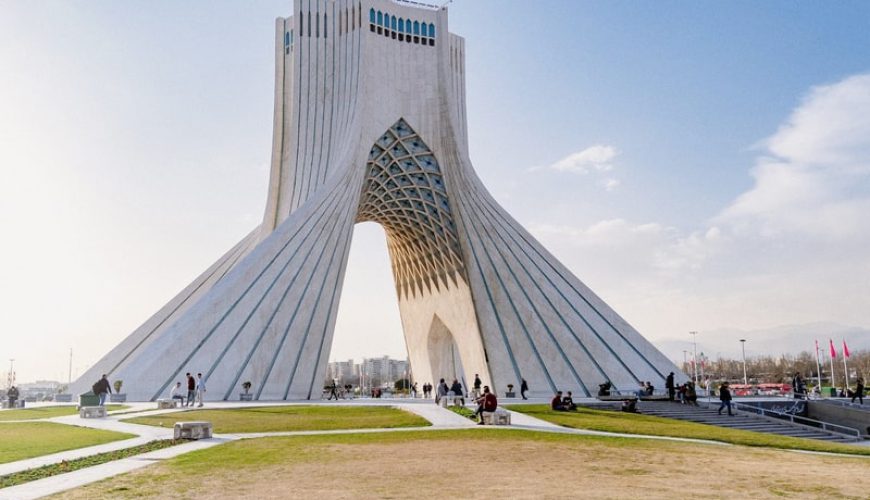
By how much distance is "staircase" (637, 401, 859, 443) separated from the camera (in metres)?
18.1

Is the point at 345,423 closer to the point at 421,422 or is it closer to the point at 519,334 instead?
the point at 421,422

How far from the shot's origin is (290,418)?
1564 centimetres

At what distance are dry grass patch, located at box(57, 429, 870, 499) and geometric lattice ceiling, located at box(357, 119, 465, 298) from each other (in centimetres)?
2433

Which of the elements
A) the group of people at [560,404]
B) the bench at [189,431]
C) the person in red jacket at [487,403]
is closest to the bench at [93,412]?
the bench at [189,431]

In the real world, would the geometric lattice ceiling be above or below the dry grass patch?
above

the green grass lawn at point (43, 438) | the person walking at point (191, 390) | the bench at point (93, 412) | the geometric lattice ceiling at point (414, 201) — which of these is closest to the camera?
the green grass lawn at point (43, 438)

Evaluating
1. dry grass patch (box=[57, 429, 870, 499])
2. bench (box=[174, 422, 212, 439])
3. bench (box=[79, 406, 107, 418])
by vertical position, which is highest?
bench (box=[79, 406, 107, 418])

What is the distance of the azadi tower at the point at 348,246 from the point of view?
24.3 metres

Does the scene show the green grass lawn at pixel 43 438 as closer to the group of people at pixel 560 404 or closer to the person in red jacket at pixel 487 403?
the person in red jacket at pixel 487 403

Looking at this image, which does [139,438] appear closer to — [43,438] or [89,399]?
[43,438]

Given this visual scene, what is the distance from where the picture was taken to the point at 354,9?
34.7 meters

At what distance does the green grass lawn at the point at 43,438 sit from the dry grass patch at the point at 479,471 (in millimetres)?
2250

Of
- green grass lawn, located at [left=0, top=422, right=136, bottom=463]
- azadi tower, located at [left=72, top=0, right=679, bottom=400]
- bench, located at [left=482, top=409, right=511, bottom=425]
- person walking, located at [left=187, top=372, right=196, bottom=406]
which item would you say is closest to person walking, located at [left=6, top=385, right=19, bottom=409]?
azadi tower, located at [left=72, top=0, right=679, bottom=400]

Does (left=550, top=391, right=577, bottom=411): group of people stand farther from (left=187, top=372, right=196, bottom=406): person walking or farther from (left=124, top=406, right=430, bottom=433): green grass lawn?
(left=187, top=372, right=196, bottom=406): person walking
